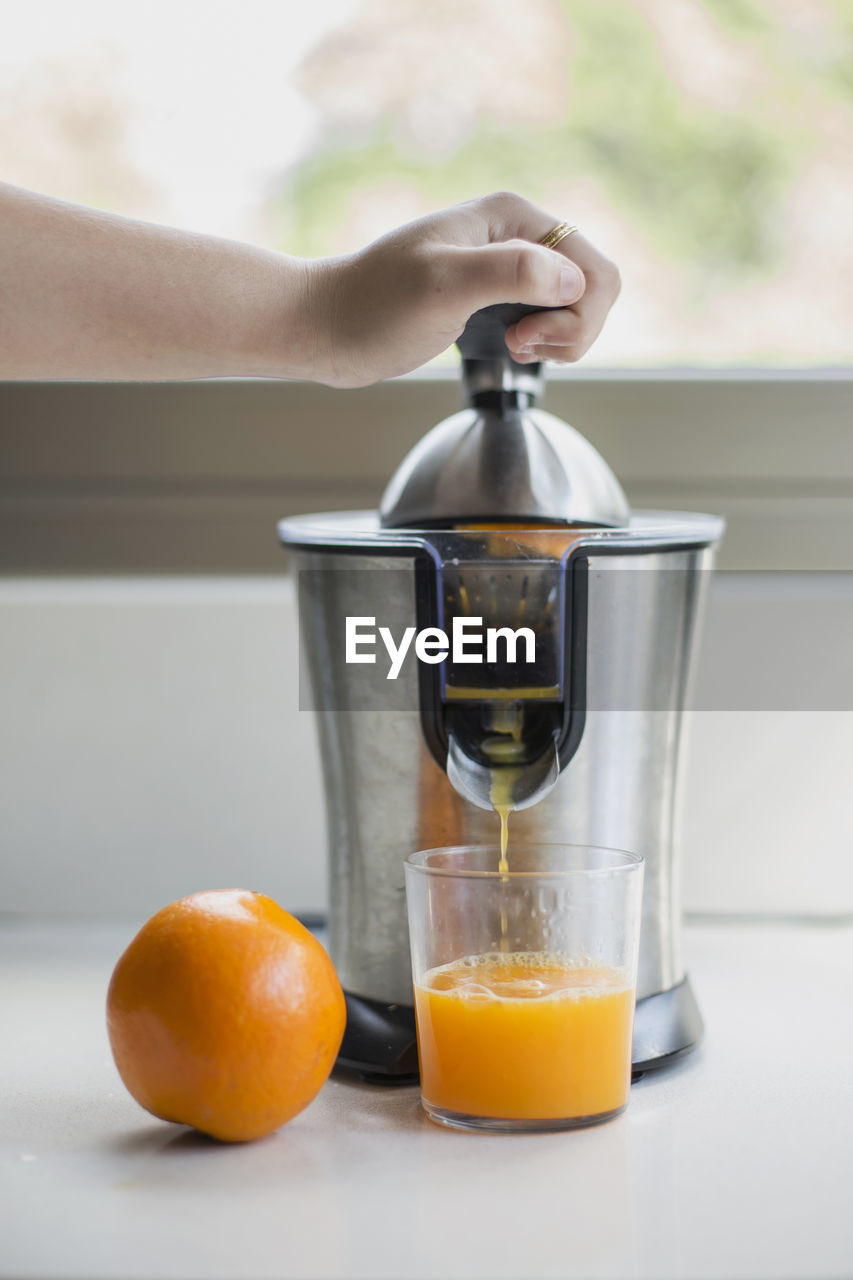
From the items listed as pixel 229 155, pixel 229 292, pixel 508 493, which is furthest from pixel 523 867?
pixel 229 155

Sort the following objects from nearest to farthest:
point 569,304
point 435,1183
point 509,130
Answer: point 435,1183 → point 569,304 → point 509,130

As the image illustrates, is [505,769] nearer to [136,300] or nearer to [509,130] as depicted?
[136,300]

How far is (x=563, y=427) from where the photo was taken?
2.38 feet

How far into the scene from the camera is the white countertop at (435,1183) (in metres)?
0.49

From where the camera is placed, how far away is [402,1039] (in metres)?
0.68

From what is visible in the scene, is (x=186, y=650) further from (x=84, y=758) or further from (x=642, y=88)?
(x=642, y=88)

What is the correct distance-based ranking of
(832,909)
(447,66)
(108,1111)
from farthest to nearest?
1. (447,66)
2. (832,909)
3. (108,1111)

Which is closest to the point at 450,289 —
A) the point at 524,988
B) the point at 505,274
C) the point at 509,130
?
the point at 505,274

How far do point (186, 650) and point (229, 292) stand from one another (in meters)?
0.41

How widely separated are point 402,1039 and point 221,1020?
0.14m

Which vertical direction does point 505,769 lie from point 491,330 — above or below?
below

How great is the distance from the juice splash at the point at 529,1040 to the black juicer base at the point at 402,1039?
5cm

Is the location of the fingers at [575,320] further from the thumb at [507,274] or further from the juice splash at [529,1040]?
the juice splash at [529,1040]

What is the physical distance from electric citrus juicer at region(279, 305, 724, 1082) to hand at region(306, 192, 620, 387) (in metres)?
0.02
